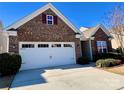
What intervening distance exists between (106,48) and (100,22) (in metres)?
3.59

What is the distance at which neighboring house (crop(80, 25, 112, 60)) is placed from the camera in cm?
1727

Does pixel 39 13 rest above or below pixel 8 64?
above

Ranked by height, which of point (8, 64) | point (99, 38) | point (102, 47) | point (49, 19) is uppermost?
point (49, 19)

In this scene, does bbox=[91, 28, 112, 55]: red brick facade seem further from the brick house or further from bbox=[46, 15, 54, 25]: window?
bbox=[46, 15, 54, 25]: window

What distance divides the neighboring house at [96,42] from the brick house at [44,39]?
2.45 m

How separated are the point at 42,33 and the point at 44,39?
64cm

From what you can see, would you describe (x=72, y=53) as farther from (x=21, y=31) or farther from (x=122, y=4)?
(x=122, y=4)

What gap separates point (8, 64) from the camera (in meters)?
10.4

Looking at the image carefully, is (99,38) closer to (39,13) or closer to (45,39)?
(45,39)

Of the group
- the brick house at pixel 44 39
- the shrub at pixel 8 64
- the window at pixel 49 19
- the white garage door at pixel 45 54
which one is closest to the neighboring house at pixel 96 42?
the brick house at pixel 44 39

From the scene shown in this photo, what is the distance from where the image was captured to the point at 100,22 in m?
→ 18.5

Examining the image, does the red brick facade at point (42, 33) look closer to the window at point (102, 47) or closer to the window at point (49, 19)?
the window at point (49, 19)

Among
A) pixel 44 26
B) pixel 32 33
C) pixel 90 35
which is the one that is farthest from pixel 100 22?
pixel 32 33

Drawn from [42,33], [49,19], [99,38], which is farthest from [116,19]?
[42,33]
